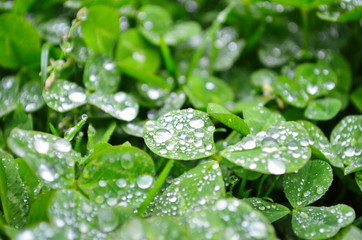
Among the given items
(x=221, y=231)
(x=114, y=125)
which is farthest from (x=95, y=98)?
(x=221, y=231)

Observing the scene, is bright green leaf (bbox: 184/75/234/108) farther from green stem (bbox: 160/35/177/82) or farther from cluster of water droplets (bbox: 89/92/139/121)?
cluster of water droplets (bbox: 89/92/139/121)

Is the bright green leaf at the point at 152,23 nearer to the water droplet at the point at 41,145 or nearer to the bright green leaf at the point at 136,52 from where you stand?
the bright green leaf at the point at 136,52

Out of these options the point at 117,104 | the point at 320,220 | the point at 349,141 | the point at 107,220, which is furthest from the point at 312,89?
the point at 107,220

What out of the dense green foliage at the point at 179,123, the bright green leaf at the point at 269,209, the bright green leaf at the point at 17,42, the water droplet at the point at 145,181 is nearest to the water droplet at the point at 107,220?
the dense green foliage at the point at 179,123

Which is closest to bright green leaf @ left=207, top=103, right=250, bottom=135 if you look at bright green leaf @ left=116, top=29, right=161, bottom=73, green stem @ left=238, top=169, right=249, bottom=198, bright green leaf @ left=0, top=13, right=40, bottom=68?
green stem @ left=238, top=169, right=249, bottom=198

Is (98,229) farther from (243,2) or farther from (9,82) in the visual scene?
(243,2)

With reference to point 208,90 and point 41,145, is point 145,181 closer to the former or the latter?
point 41,145
